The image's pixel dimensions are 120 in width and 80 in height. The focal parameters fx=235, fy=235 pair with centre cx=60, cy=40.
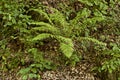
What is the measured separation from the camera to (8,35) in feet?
18.7

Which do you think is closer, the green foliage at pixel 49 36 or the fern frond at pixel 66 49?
the fern frond at pixel 66 49

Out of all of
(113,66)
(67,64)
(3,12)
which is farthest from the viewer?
(3,12)

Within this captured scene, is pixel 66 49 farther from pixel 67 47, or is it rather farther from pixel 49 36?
pixel 49 36

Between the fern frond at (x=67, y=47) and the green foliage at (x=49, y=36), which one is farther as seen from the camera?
the green foliage at (x=49, y=36)

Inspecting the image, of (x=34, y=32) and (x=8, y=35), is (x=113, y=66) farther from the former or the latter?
(x=8, y=35)

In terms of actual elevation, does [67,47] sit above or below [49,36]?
above

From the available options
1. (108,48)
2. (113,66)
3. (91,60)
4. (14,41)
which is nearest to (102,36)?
(108,48)

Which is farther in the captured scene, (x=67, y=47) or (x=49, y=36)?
(x=49, y=36)

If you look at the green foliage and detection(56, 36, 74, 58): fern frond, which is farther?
the green foliage

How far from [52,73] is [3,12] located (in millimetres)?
1905

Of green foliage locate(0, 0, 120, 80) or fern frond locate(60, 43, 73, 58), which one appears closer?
fern frond locate(60, 43, 73, 58)

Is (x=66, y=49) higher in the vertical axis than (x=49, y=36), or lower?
higher

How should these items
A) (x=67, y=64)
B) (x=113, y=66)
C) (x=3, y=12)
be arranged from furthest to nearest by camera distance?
(x=3, y=12) < (x=67, y=64) < (x=113, y=66)

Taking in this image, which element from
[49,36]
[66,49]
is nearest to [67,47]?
[66,49]
